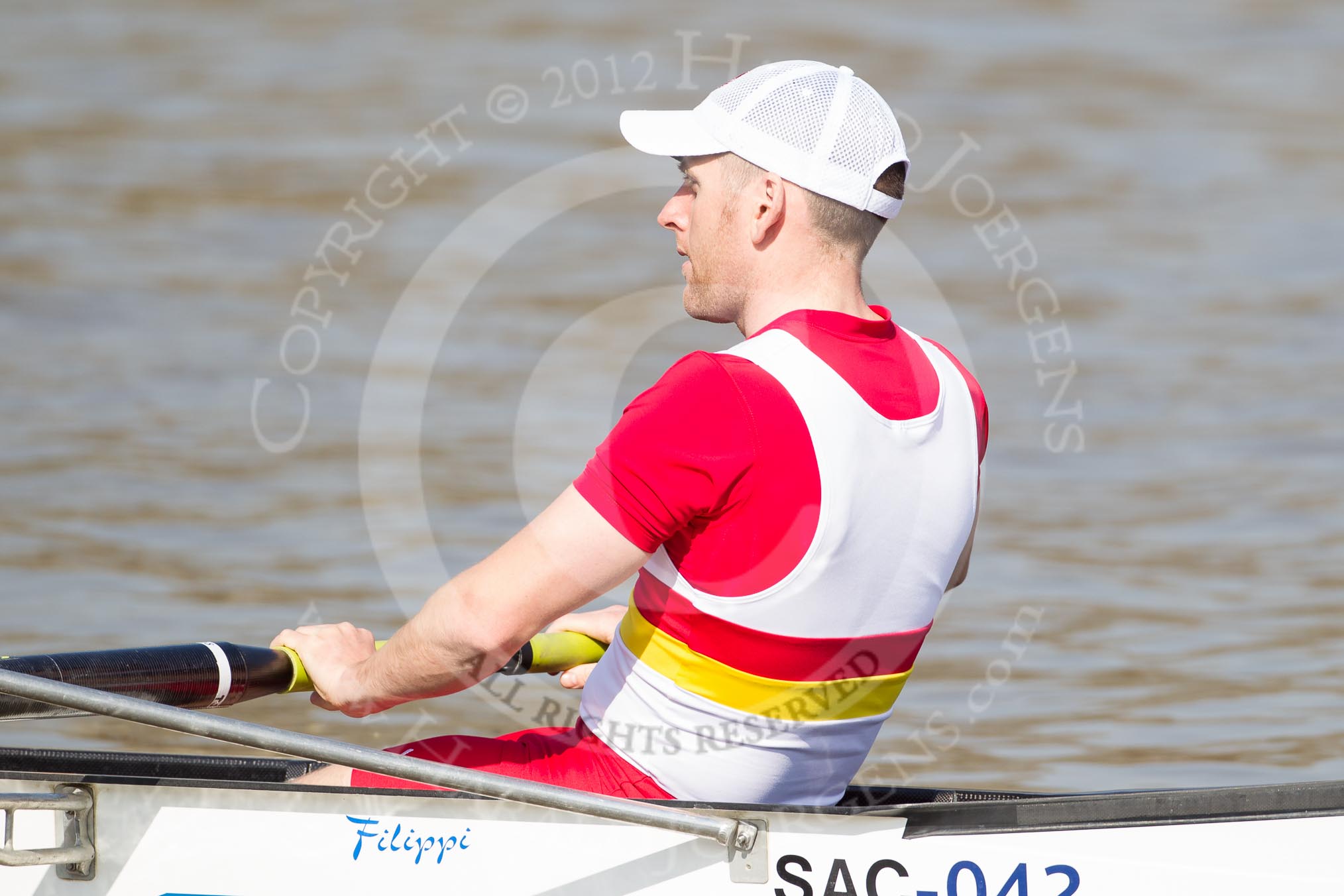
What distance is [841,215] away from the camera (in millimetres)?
2740

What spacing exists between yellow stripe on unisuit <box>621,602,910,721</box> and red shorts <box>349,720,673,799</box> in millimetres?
198

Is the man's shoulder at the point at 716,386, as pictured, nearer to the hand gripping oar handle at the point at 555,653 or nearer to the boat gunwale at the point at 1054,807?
the boat gunwale at the point at 1054,807

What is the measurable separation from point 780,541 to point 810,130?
2.19ft

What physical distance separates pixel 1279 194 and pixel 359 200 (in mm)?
9317

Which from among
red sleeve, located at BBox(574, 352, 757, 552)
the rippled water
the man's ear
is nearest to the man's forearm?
red sleeve, located at BBox(574, 352, 757, 552)

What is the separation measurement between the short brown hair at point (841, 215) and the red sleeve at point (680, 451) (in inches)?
14.5

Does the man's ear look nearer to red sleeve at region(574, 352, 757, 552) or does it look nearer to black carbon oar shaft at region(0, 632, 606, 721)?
red sleeve at region(574, 352, 757, 552)

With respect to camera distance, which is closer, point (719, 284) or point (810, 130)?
point (810, 130)

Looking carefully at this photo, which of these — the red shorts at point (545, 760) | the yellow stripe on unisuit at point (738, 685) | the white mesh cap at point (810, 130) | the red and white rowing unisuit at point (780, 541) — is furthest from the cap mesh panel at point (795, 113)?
the red shorts at point (545, 760)

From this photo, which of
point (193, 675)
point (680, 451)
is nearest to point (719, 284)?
point (680, 451)

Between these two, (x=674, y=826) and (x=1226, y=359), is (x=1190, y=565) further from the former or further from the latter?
(x=674, y=826)

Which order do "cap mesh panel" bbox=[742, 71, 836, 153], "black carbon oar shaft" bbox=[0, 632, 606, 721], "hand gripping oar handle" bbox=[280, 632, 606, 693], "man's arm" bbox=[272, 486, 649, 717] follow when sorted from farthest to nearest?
"hand gripping oar handle" bbox=[280, 632, 606, 693] → "black carbon oar shaft" bbox=[0, 632, 606, 721] → "cap mesh panel" bbox=[742, 71, 836, 153] → "man's arm" bbox=[272, 486, 649, 717]

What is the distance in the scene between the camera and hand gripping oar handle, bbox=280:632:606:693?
11.3ft

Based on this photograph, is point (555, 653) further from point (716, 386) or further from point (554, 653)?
point (716, 386)
